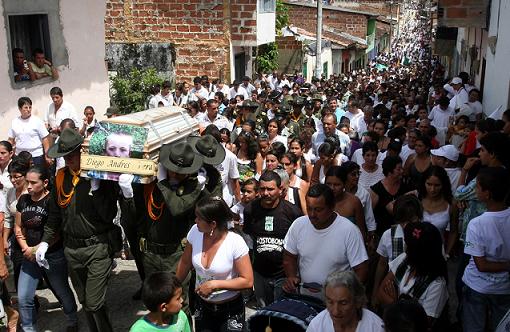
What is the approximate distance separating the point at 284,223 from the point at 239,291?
0.77 m

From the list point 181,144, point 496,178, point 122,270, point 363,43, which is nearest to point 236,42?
point 122,270

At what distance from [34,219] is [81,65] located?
7274 millimetres

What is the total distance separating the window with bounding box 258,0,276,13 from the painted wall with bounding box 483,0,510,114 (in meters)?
7.89

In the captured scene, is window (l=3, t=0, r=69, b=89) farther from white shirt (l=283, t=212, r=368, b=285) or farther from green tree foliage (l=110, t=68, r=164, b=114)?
white shirt (l=283, t=212, r=368, b=285)

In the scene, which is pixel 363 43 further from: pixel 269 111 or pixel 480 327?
pixel 480 327

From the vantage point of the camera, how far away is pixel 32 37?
35.6 ft

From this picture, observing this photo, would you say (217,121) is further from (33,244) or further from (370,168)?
(33,244)

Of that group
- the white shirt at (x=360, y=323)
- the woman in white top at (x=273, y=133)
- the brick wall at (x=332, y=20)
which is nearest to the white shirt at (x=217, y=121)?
the woman in white top at (x=273, y=133)

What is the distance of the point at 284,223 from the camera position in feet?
15.6

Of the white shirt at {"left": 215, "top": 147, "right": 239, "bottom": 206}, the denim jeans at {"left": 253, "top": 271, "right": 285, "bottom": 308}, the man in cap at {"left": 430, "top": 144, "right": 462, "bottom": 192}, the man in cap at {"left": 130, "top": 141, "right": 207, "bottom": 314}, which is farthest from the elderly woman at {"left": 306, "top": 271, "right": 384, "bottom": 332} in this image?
the white shirt at {"left": 215, "top": 147, "right": 239, "bottom": 206}

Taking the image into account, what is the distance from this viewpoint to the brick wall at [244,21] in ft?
54.0

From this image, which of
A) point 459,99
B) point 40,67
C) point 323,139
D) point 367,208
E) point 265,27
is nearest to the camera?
point 367,208

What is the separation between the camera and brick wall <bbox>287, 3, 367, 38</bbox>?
35000 mm

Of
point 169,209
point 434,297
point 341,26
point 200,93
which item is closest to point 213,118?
point 200,93
